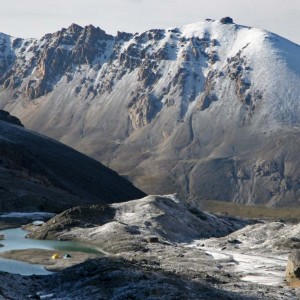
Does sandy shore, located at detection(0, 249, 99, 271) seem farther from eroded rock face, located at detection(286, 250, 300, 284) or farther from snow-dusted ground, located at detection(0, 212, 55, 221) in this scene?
snow-dusted ground, located at detection(0, 212, 55, 221)

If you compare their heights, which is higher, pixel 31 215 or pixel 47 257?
pixel 47 257

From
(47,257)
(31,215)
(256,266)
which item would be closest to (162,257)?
(256,266)

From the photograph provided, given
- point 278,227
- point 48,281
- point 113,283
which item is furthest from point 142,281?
point 278,227

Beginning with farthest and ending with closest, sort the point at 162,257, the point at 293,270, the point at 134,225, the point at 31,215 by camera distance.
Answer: the point at 31,215, the point at 134,225, the point at 162,257, the point at 293,270

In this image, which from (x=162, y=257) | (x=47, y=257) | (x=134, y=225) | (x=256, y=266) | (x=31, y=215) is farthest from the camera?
(x=31, y=215)

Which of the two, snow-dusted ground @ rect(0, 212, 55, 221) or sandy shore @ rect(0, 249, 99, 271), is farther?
snow-dusted ground @ rect(0, 212, 55, 221)

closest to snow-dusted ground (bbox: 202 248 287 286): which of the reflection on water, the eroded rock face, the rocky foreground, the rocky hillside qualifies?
the rocky foreground

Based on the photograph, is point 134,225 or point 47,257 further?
point 134,225

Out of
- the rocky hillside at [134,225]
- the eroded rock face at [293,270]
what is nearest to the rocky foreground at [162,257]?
the rocky hillside at [134,225]

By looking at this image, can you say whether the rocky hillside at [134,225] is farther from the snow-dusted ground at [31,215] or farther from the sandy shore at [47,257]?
the snow-dusted ground at [31,215]

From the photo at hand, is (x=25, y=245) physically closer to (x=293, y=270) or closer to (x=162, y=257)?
(x=162, y=257)
